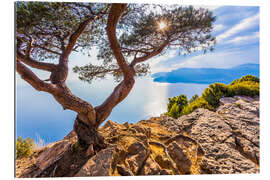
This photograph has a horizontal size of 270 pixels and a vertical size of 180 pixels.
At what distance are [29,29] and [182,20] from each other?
2.01 metres

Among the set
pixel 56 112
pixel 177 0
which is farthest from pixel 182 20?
pixel 56 112

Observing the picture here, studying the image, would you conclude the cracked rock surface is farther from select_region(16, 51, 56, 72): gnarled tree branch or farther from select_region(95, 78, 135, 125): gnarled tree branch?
select_region(16, 51, 56, 72): gnarled tree branch

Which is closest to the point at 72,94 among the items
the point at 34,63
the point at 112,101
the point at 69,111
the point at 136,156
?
the point at 69,111

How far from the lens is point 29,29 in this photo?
1180mm

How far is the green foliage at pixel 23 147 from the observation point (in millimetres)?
1188

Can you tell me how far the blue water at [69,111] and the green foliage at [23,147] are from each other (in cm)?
5

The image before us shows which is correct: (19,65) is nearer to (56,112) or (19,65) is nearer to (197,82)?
(56,112)

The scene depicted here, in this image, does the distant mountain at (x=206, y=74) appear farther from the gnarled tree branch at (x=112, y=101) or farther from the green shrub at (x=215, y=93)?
the gnarled tree branch at (x=112, y=101)

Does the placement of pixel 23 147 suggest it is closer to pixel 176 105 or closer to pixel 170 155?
pixel 170 155

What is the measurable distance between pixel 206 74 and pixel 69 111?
2.23m

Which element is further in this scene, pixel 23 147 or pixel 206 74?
pixel 206 74

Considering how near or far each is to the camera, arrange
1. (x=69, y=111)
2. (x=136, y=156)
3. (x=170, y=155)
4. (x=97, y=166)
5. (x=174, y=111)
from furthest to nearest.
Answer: (x=174, y=111) → (x=69, y=111) → (x=170, y=155) → (x=136, y=156) → (x=97, y=166)

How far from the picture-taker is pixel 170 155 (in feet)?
4.50

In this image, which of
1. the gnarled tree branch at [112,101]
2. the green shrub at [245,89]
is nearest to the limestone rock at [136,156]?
the gnarled tree branch at [112,101]
